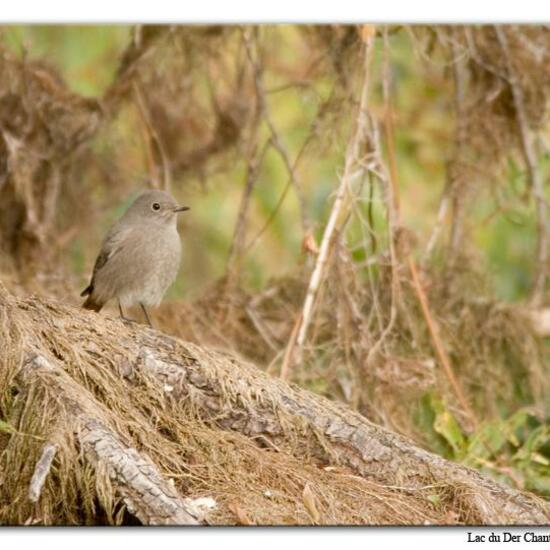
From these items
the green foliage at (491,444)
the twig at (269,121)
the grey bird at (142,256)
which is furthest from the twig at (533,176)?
the grey bird at (142,256)

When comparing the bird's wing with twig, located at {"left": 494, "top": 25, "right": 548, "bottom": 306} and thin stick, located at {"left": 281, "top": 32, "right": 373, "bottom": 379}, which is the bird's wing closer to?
thin stick, located at {"left": 281, "top": 32, "right": 373, "bottom": 379}

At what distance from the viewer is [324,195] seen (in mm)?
7652

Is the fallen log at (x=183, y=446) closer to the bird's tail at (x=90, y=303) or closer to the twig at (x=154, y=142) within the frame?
the bird's tail at (x=90, y=303)

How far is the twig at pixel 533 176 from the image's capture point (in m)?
6.84

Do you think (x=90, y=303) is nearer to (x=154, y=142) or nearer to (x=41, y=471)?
(x=41, y=471)

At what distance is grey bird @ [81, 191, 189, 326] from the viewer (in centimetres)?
556

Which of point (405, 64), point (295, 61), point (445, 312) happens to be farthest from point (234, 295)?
point (405, 64)

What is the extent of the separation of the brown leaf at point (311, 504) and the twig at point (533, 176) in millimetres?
2880

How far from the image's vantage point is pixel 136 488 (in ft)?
12.9

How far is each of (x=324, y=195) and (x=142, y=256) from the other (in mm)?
2285

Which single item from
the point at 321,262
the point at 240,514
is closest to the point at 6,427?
the point at 240,514

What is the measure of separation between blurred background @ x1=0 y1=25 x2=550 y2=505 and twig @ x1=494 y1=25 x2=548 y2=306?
13mm

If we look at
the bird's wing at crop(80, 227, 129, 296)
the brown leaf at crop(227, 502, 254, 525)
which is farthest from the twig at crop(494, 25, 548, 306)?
the brown leaf at crop(227, 502, 254, 525)
